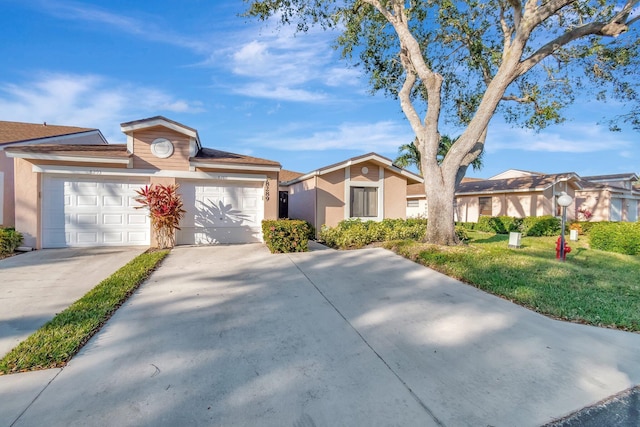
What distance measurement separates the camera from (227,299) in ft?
15.4

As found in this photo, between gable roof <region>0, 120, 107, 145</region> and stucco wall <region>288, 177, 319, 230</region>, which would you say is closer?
gable roof <region>0, 120, 107, 145</region>

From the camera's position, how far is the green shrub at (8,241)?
25.8 feet

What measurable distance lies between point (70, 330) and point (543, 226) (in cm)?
1928

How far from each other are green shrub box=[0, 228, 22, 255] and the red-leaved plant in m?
3.12

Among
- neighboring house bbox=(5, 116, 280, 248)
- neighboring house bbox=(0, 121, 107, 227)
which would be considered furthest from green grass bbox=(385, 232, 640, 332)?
neighboring house bbox=(0, 121, 107, 227)

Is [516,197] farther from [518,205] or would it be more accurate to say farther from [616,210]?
[616,210]

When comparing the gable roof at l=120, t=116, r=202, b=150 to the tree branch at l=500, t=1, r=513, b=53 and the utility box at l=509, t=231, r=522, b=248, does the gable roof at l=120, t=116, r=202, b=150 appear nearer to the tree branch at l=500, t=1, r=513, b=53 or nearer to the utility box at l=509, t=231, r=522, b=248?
the utility box at l=509, t=231, r=522, b=248

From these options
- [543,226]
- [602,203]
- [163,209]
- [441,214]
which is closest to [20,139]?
[163,209]

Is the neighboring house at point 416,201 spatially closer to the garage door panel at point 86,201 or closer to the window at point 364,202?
the window at point 364,202

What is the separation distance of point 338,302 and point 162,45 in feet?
35.9

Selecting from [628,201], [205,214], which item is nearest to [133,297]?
[205,214]

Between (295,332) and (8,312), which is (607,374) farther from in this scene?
(8,312)

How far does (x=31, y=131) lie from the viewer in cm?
1277

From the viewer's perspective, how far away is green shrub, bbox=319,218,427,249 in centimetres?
943
